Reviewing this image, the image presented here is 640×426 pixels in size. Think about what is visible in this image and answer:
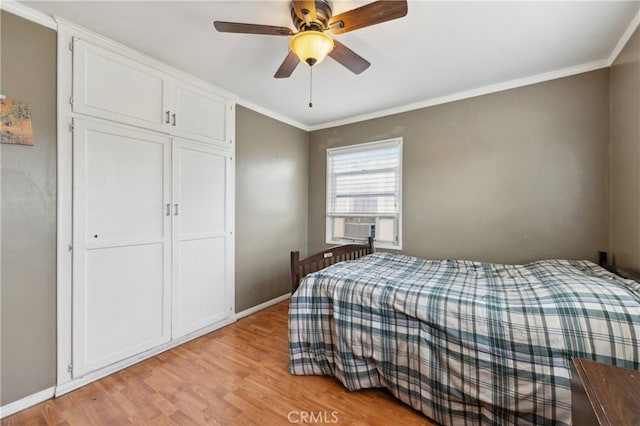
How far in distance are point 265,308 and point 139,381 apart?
5.09 ft

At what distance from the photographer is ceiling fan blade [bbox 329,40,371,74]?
1673mm

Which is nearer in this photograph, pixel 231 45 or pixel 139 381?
pixel 139 381

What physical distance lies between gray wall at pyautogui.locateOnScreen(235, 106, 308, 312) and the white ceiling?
60cm

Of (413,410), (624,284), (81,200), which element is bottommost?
(413,410)

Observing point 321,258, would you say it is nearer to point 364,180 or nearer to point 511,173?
point 364,180

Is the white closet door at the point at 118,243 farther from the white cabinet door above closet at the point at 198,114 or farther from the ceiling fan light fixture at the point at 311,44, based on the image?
the ceiling fan light fixture at the point at 311,44

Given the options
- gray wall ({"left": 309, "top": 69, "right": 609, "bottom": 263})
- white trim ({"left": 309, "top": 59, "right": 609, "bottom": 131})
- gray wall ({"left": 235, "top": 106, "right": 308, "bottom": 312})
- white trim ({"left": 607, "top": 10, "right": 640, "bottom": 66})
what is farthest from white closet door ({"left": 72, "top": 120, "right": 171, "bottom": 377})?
white trim ({"left": 607, "top": 10, "right": 640, "bottom": 66})

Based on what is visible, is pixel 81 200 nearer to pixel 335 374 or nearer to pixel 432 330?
pixel 335 374

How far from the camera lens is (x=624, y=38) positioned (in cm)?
192

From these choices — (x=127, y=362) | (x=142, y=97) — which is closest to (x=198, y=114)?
(x=142, y=97)

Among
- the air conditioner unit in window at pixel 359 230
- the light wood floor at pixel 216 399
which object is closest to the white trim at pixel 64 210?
the light wood floor at pixel 216 399

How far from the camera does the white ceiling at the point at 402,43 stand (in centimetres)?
167

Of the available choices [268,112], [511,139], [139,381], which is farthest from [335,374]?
[268,112]

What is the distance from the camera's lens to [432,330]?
5.09 ft
